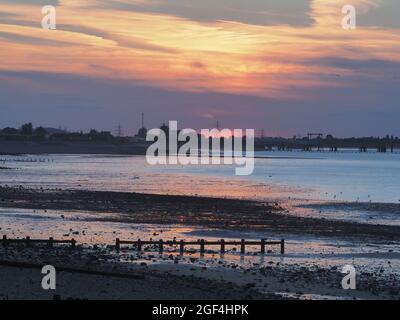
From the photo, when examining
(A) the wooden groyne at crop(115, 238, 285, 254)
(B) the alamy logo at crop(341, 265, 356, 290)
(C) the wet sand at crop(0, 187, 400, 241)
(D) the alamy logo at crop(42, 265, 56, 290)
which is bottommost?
(C) the wet sand at crop(0, 187, 400, 241)

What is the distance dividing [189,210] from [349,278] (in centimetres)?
2551

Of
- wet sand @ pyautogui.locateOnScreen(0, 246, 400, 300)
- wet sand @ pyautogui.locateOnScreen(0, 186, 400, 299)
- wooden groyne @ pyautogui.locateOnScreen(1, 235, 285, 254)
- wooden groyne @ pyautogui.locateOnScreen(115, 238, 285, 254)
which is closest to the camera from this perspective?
wet sand @ pyautogui.locateOnScreen(0, 246, 400, 300)

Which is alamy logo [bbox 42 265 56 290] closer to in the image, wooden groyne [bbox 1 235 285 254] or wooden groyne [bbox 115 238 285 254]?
wooden groyne [bbox 1 235 285 254]

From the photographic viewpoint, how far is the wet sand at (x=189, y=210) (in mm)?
40938

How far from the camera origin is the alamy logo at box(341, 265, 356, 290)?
78.4 feet

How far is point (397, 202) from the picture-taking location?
64.1 metres

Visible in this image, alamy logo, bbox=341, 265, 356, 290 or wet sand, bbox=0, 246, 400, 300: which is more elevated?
wet sand, bbox=0, 246, 400, 300

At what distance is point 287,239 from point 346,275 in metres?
10.1

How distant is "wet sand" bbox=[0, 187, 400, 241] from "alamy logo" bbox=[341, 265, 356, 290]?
413 inches

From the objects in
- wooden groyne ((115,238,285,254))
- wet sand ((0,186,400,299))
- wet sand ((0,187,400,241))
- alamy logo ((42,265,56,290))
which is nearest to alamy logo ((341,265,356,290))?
wet sand ((0,186,400,299))

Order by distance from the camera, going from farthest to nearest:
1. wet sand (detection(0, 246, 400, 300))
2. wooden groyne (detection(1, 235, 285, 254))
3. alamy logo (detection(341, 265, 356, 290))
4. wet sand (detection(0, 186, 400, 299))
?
wooden groyne (detection(1, 235, 285, 254)), alamy logo (detection(341, 265, 356, 290)), wet sand (detection(0, 186, 400, 299)), wet sand (detection(0, 246, 400, 300))

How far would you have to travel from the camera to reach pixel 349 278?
25.0 metres

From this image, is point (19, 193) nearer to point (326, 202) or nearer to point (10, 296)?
point (326, 202)

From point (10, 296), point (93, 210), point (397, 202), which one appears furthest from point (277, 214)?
point (10, 296)
